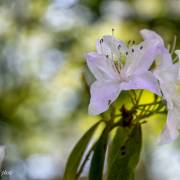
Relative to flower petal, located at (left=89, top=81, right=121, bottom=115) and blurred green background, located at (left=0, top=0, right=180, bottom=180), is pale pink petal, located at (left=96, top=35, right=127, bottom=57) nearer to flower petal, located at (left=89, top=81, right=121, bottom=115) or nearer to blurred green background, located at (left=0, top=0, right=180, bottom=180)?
flower petal, located at (left=89, top=81, right=121, bottom=115)

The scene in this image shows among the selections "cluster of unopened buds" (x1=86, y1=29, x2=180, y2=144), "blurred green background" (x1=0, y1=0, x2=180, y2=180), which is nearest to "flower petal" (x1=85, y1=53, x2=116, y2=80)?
"cluster of unopened buds" (x1=86, y1=29, x2=180, y2=144)

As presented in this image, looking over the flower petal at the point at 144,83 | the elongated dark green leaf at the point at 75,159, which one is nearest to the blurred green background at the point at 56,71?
the elongated dark green leaf at the point at 75,159

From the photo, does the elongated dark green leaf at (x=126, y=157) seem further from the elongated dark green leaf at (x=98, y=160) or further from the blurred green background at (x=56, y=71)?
the blurred green background at (x=56, y=71)

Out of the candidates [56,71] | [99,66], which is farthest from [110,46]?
[56,71]

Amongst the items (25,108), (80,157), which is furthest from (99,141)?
(25,108)

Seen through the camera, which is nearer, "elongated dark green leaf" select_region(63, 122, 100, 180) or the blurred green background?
"elongated dark green leaf" select_region(63, 122, 100, 180)

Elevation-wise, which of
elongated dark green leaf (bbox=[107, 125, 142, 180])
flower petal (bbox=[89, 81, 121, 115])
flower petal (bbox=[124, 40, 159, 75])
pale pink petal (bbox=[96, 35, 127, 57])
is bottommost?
elongated dark green leaf (bbox=[107, 125, 142, 180])

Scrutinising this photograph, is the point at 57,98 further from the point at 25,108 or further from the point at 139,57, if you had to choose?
the point at 139,57
